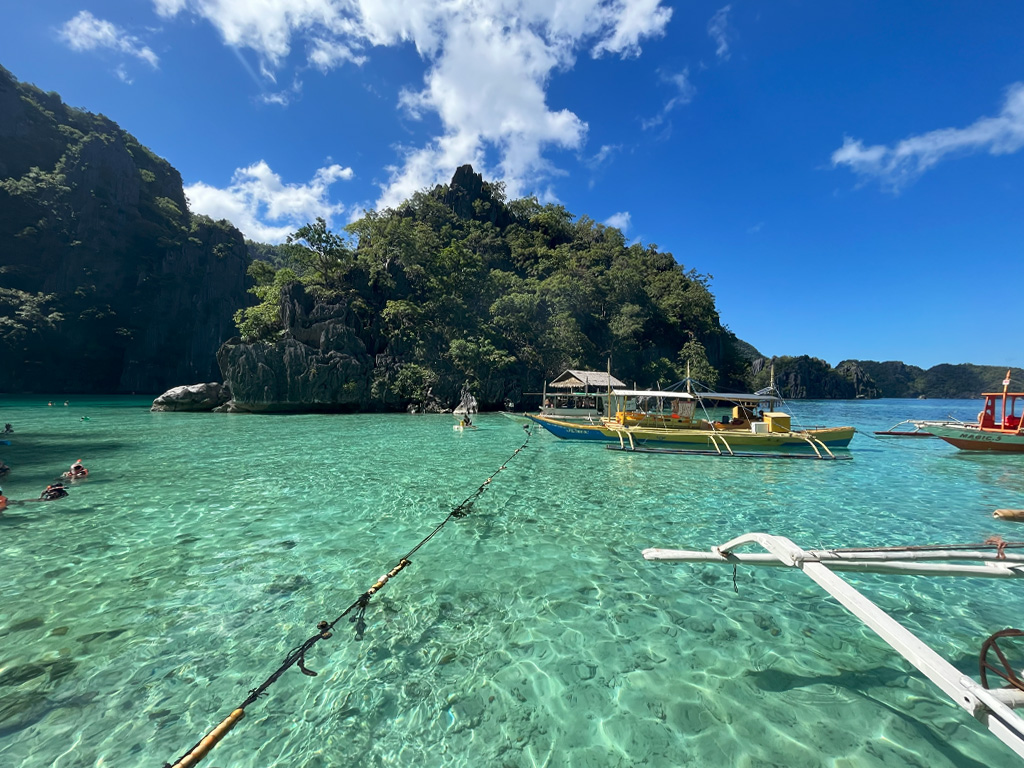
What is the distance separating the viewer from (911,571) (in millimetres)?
3645

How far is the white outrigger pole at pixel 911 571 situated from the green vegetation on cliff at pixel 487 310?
3771cm

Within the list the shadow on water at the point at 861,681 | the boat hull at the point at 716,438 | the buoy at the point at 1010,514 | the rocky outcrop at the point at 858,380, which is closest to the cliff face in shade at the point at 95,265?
the boat hull at the point at 716,438

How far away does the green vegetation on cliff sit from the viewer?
42.2 meters

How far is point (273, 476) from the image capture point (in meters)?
12.9

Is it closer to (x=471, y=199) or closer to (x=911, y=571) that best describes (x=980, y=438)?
(x=911, y=571)

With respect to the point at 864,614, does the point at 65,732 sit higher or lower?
lower

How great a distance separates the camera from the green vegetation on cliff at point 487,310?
4225 cm

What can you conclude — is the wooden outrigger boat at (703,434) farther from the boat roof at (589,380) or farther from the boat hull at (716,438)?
the boat roof at (589,380)

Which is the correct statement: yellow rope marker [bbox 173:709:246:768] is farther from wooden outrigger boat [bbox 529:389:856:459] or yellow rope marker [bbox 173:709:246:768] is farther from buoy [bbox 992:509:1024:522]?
wooden outrigger boat [bbox 529:389:856:459]

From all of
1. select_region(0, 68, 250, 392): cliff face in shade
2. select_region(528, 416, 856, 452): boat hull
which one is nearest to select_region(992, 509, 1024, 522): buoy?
select_region(528, 416, 856, 452): boat hull

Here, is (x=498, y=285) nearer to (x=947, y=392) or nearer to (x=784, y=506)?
(x=784, y=506)

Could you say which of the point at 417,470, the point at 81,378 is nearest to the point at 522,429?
the point at 417,470

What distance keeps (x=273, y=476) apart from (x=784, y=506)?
14501 millimetres

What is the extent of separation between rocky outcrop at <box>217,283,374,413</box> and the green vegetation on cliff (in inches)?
66.2
